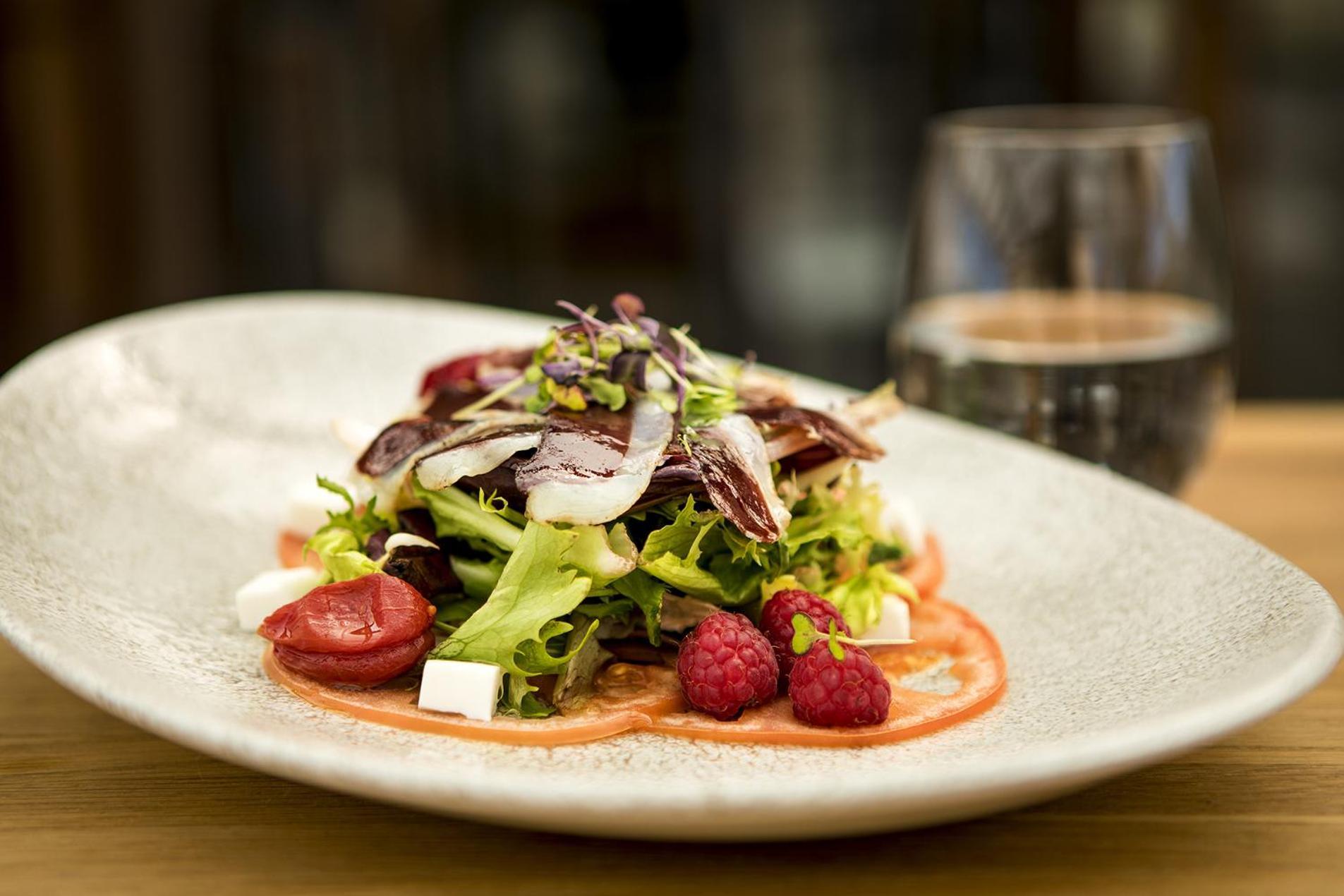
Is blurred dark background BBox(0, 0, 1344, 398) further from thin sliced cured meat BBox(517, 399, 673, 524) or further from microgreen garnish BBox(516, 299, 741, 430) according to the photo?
thin sliced cured meat BBox(517, 399, 673, 524)

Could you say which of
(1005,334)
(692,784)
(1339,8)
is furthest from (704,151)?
(692,784)

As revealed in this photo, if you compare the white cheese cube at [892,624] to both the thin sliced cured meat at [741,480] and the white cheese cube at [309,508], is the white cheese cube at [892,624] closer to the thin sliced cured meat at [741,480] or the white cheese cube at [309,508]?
the thin sliced cured meat at [741,480]

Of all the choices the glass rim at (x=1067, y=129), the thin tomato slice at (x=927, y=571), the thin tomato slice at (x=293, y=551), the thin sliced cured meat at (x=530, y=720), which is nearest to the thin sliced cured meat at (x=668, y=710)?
the thin sliced cured meat at (x=530, y=720)

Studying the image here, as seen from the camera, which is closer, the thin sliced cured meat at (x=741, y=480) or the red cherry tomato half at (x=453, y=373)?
the thin sliced cured meat at (x=741, y=480)

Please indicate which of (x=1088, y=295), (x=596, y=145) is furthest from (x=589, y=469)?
(x=596, y=145)

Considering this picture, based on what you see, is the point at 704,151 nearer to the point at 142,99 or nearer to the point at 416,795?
the point at 142,99

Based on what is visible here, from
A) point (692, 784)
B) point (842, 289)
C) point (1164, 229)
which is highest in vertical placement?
point (1164, 229)
